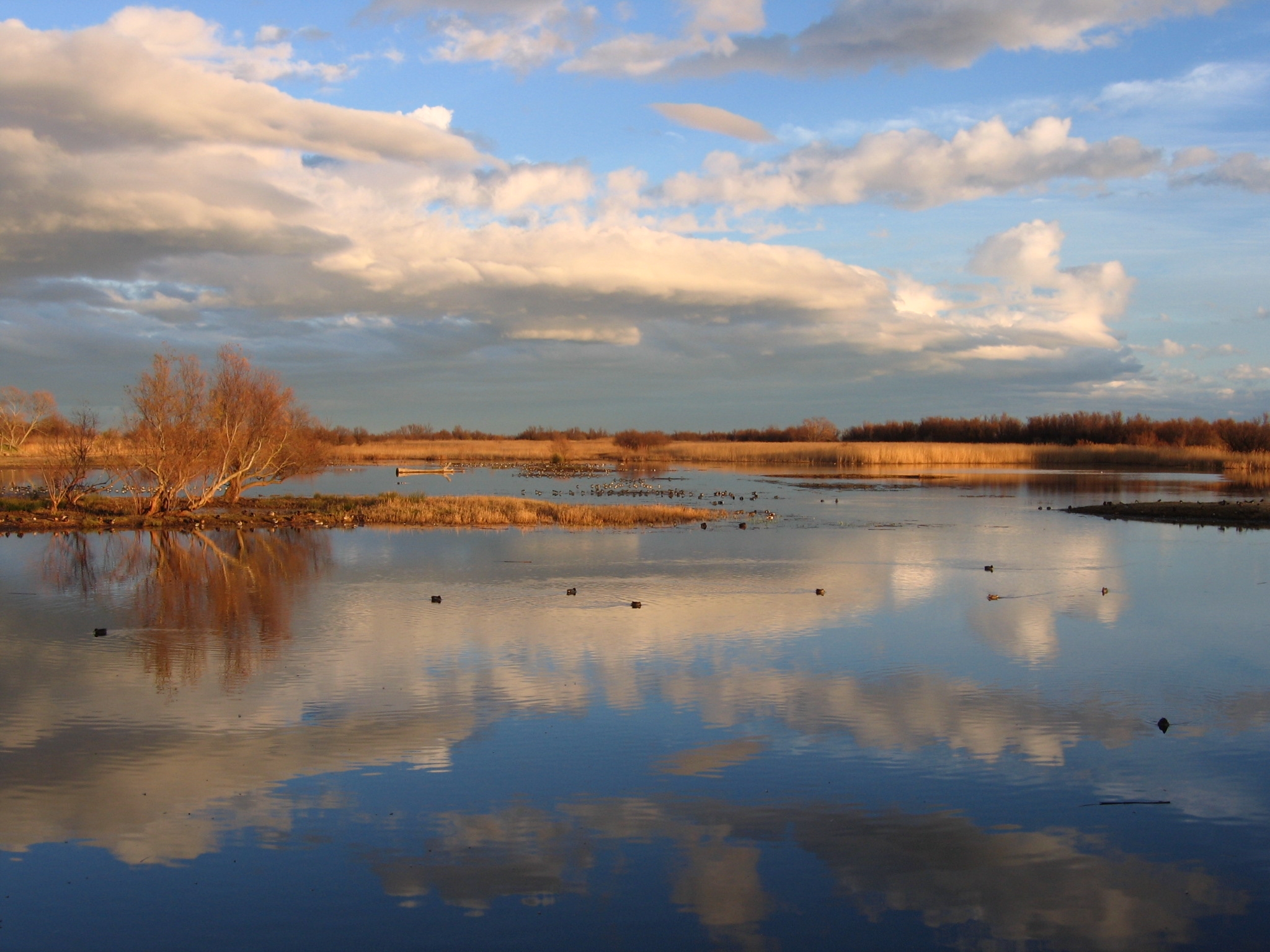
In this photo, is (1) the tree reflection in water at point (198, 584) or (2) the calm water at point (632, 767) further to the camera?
(1) the tree reflection in water at point (198, 584)

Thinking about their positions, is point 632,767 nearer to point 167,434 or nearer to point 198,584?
point 198,584

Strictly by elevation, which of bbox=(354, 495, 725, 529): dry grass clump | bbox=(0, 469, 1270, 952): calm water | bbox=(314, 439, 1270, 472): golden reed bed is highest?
bbox=(314, 439, 1270, 472): golden reed bed

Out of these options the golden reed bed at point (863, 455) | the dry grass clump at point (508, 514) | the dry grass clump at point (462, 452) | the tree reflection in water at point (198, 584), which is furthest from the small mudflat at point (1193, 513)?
the dry grass clump at point (462, 452)

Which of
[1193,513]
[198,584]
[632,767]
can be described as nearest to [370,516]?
[198,584]

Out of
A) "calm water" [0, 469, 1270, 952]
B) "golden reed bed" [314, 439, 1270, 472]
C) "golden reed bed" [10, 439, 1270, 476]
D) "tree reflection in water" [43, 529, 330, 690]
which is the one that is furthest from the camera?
"golden reed bed" [314, 439, 1270, 472]

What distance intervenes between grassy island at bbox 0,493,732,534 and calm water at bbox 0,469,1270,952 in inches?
485

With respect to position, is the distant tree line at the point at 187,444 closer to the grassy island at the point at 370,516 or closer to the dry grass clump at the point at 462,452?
the grassy island at the point at 370,516

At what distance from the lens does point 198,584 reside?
19625 millimetres

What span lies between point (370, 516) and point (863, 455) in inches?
2233

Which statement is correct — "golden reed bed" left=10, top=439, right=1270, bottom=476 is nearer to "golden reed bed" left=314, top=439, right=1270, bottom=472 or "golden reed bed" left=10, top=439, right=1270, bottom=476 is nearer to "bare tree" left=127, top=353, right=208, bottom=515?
"golden reed bed" left=314, top=439, right=1270, bottom=472

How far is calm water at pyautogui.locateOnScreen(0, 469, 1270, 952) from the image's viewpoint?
20.3 ft

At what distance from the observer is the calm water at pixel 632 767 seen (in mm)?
6180

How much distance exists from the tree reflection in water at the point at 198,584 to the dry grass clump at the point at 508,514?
351 centimetres

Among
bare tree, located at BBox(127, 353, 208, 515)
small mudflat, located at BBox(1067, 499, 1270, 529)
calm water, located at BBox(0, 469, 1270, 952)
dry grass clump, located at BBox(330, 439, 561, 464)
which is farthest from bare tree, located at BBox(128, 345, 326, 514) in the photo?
dry grass clump, located at BBox(330, 439, 561, 464)
